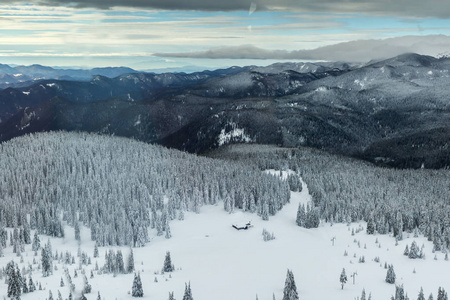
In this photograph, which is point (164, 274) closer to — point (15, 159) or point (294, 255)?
point (294, 255)

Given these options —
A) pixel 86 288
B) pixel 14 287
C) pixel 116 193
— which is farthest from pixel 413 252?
pixel 116 193

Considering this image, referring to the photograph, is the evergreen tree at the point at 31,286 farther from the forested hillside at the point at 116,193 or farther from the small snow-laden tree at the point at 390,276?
the small snow-laden tree at the point at 390,276

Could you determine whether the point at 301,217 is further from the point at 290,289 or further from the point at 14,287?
the point at 14,287

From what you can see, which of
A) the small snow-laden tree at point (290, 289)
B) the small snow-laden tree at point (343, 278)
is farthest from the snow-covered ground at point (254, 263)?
the small snow-laden tree at point (290, 289)

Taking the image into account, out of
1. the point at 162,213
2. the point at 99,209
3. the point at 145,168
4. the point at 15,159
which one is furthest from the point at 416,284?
the point at 15,159

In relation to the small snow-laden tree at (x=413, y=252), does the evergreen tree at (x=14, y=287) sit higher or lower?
higher

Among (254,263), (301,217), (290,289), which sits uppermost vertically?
(290,289)
